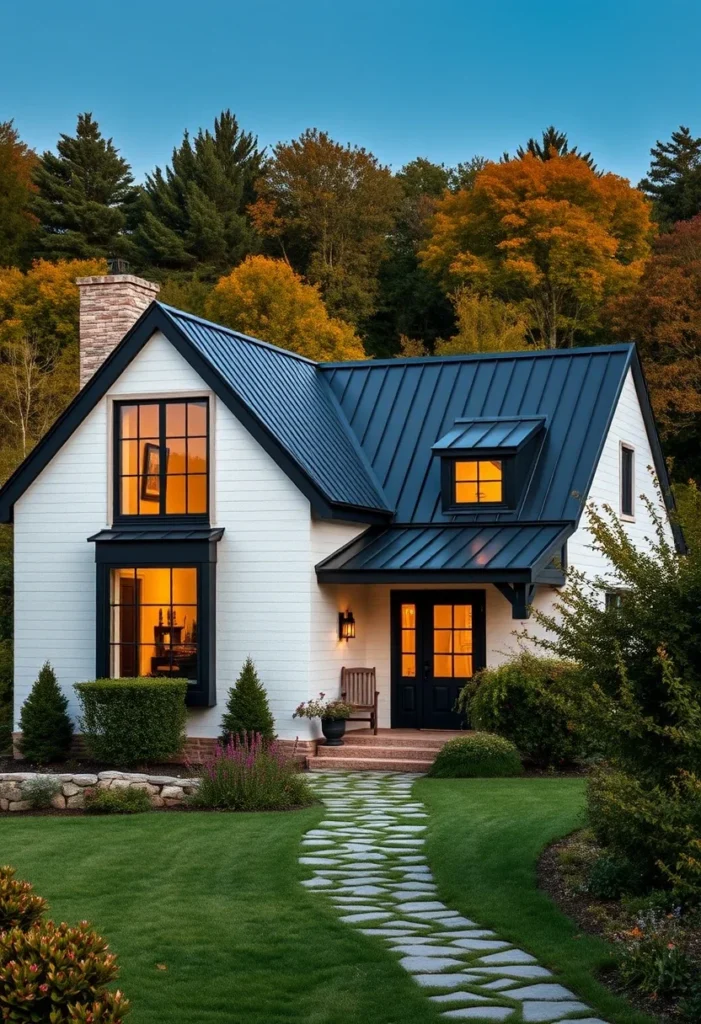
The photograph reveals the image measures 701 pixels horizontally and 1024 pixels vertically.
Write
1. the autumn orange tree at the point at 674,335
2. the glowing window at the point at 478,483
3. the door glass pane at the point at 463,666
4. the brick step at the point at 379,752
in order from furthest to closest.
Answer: the autumn orange tree at the point at 674,335
the glowing window at the point at 478,483
the door glass pane at the point at 463,666
the brick step at the point at 379,752

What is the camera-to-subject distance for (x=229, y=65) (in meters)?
52.1

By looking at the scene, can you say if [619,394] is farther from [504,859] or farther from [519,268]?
[519,268]

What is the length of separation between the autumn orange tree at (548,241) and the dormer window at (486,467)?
23066 millimetres

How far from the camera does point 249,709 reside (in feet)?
61.9

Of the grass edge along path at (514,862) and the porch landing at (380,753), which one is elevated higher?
the porch landing at (380,753)

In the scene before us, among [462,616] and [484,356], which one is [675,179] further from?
[462,616]

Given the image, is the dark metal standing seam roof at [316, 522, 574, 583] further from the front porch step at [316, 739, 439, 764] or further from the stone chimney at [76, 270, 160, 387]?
the stone chimney at [76, 270, 160, 387]

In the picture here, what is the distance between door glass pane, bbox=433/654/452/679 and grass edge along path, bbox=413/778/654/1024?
3.90m

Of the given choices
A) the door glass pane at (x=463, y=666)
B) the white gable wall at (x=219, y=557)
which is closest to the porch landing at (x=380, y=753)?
the white gable wall at (x=219, y=557)

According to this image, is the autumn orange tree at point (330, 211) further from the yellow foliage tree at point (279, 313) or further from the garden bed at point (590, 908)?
the garden bed at point (590, 908)

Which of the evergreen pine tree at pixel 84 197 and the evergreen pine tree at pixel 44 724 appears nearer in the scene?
the evergreen pine tree at pixel 44 724

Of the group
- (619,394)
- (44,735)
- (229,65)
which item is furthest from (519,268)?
(44,735)

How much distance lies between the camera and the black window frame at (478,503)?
67.5 feet

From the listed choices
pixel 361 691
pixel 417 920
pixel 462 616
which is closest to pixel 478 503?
pixel 462 616
